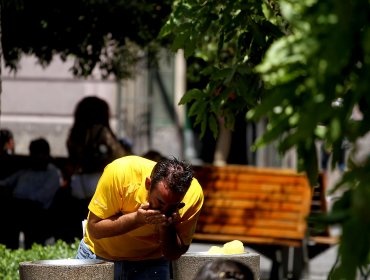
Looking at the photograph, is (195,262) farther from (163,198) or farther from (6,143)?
(6,143)

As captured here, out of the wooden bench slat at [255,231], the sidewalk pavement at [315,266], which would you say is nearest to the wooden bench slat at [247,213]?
the wooden bench slat at [255,231]

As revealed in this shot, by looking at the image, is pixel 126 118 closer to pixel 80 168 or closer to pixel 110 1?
pixel 110 1

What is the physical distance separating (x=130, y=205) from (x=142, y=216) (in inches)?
17.1

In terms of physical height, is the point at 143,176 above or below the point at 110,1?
below

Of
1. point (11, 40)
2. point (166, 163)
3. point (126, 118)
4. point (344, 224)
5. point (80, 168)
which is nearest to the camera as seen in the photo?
point (344, 224)

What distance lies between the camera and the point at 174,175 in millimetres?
5984

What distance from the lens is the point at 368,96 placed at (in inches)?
153

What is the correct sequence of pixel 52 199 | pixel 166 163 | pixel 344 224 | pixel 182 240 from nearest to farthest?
pixel 344 224 < pixel 166 163 < pixel 182 240 < pixel 52 199

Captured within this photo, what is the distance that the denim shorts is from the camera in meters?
6.79

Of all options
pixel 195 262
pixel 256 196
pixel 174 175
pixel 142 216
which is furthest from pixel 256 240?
pixel 174 175

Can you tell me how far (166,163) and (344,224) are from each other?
2.45 m

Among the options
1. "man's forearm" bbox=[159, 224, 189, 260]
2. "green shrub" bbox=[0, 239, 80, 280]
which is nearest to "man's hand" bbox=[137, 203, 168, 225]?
"man's forearm" bbox=[159, 224, 189, 260]

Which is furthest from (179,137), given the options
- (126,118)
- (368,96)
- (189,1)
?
(368,96)

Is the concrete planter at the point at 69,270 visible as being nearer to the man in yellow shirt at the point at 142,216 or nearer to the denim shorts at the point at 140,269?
the man in yellow shirt at the point at 142,216
